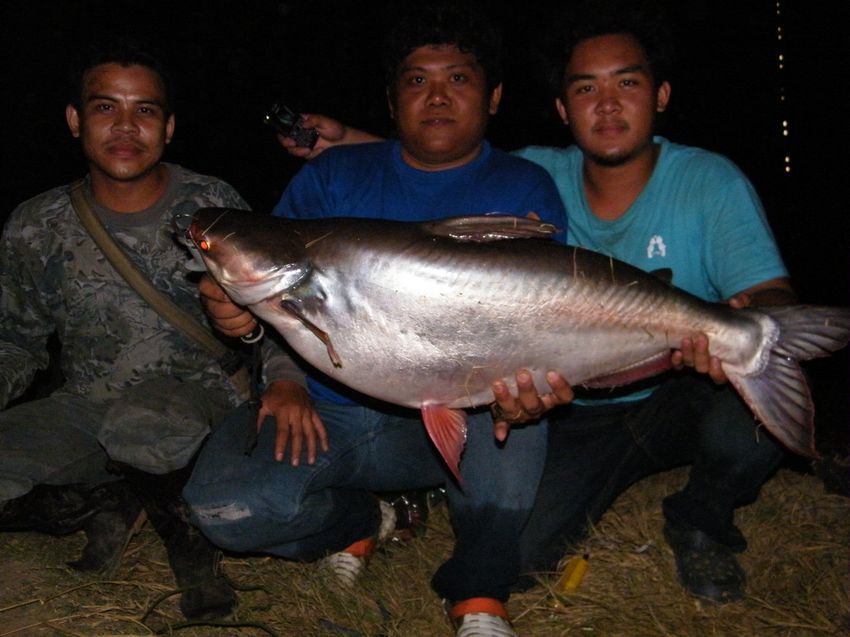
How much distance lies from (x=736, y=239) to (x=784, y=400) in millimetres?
754

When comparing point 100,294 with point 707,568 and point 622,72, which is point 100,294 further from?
point 707,568

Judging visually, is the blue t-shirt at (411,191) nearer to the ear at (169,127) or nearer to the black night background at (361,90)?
the ear at (169,127)

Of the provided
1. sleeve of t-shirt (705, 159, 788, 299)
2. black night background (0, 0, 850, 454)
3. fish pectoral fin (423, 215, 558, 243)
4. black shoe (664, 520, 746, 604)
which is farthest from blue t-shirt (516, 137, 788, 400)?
black night background (0, 0, 850, 454)

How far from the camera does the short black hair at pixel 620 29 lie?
3.56 meters

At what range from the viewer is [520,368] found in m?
2.62

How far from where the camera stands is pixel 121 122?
3514 mm

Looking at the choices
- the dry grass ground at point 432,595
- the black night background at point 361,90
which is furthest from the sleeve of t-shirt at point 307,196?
the black night background at point 361,90

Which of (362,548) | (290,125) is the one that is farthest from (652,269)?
(290,125)

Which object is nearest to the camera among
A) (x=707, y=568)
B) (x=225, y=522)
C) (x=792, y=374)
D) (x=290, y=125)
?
(x=792, y=374)

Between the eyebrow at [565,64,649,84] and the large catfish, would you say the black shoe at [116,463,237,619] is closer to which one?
the large catfish

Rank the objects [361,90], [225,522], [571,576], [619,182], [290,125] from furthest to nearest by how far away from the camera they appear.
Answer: [361,90] < [290,125] < [619,182] < [571,576] < [225,522]

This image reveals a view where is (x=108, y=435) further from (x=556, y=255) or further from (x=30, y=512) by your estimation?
(x=556, y=255)

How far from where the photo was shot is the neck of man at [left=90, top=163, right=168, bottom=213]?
3588mm

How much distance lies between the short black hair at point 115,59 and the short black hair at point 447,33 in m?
1.10
